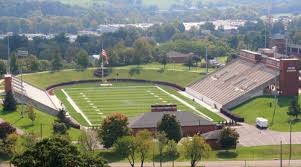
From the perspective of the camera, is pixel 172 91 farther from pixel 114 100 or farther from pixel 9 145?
pixel 9 145

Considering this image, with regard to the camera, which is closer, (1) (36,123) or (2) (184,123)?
(2) (184,123)

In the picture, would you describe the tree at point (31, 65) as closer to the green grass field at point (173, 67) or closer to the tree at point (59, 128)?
the green grass field at point (173, 67)

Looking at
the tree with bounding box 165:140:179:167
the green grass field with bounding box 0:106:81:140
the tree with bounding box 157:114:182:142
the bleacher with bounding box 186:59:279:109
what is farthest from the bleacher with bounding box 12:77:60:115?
the tree with bounding box 165:140:179:167

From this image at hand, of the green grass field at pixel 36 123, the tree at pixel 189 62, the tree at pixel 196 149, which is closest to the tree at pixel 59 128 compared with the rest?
the green grass field at pixel 36 123

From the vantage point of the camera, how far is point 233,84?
93.8 m

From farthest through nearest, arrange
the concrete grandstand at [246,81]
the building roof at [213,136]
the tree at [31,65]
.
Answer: the tree at [31,65] → the concrete grandstand at [246,81] → the building roof at [213,136]

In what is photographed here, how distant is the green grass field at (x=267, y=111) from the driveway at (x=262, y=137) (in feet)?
5.66

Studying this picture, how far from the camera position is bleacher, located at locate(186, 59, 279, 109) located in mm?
88000

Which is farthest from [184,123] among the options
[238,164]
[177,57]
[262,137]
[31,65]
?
[177,57]

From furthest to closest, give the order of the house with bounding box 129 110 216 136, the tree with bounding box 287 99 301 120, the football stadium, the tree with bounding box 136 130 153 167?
the football stadium → the tree with bounding box 287 99 301 120 → the house with bounding box 129 110 216 136 → the tree with bounding box 136 130 153 167

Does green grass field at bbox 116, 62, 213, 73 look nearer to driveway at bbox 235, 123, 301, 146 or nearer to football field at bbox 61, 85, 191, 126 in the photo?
football field at bbox 61, 85, 191, 126

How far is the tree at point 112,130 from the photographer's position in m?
64.0

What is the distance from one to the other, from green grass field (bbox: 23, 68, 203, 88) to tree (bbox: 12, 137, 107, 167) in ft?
194

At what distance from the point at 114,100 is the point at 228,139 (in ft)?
106
